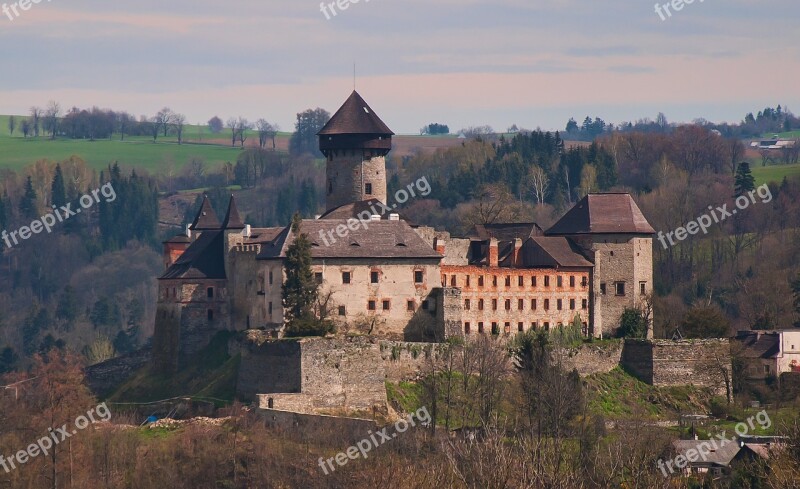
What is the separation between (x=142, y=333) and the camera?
151000mm

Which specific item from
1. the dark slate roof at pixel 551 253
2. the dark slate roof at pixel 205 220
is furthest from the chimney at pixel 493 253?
the dark slate roof at pixel 205 220

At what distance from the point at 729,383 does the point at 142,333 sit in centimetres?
7171

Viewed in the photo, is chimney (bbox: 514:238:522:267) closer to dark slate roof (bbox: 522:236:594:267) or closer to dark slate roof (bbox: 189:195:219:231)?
dark slate roof (bbox: 522:236:594:267)

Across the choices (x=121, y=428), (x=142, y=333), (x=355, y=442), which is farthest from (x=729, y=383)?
(x=142, y=333)

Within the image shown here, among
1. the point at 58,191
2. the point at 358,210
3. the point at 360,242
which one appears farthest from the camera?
the point at 58,191

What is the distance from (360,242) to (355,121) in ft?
45.6

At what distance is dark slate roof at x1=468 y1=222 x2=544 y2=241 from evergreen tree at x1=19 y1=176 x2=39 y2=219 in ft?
309

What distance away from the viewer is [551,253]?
89.2 metres

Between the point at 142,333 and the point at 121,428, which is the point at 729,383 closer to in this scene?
the point at 121,428

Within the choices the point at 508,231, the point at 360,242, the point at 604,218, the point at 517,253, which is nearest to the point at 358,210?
the point at 508,231

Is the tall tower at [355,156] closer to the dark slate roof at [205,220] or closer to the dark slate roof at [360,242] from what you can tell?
the dark slate roof at [205,220]

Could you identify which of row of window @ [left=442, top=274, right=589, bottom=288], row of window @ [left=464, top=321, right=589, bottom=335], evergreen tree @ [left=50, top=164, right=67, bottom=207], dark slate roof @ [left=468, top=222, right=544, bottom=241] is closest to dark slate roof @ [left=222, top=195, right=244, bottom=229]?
row of window @ [left=442, top=274, right=589, bottom=288]

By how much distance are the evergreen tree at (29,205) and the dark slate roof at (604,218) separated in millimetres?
97131

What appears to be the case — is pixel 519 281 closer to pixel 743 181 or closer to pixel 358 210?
pixel 358 210
